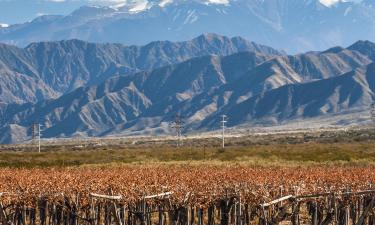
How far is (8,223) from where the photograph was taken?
30.1 meters

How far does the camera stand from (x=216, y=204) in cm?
3381

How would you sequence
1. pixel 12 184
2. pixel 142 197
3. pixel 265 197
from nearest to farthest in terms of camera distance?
pixel 265 197 → pixel 142 197 → pixel 12 184

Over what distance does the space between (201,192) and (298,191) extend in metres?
4.57

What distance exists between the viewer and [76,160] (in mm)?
86375

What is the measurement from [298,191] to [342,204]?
95.2 inches

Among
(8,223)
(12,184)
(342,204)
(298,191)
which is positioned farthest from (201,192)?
(12,184)

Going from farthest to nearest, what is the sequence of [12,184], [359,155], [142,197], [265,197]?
[359,155]
[12,184]
[142,197]
[265,197]

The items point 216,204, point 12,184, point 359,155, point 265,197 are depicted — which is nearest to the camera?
point 265,197

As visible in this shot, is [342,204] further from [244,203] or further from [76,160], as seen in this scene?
[76,160]

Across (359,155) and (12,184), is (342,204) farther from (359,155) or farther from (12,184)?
(359,155)

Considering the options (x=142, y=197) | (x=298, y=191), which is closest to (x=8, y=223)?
(x=142, y=197)

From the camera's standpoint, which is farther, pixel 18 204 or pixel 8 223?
pixel 18 204

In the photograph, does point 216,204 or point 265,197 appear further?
point 216,204

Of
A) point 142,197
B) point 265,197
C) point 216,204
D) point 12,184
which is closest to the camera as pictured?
point 265,197
